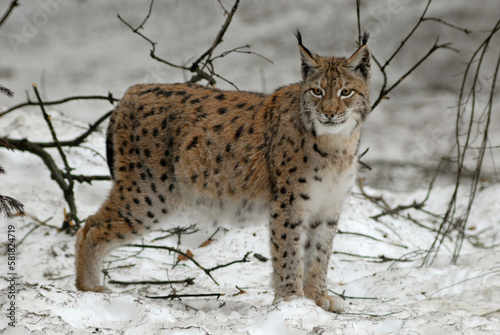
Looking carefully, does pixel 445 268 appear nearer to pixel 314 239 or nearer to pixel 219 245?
pixel 314 239

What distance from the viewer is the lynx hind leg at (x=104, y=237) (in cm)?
474

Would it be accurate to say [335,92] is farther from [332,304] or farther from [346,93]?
[332,304]

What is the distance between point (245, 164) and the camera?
15.0ft

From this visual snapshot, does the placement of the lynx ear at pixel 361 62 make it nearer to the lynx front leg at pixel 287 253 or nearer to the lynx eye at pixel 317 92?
the lynx eye at pixel 317 92

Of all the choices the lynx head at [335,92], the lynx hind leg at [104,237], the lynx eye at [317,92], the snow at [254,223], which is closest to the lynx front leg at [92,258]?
the lynx hind leg at [104,237]

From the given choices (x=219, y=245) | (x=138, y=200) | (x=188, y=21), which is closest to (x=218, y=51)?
(x=188, y=21)

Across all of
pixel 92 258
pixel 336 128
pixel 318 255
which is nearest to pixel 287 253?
pixel 318 255

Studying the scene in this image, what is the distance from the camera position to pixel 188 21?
44.1ft

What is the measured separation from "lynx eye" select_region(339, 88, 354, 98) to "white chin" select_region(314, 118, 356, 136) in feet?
0.53

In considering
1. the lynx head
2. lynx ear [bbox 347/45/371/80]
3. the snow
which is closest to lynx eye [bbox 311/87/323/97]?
the lynx head

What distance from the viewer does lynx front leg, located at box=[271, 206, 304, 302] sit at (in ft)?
14.2

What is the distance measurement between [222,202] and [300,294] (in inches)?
36.2

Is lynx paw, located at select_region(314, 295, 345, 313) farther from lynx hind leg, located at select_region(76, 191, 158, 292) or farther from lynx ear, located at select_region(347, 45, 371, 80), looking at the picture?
lynx ear, located at select_region(347, 45, 371, 80)

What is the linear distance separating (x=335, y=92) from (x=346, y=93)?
0.31 feet
